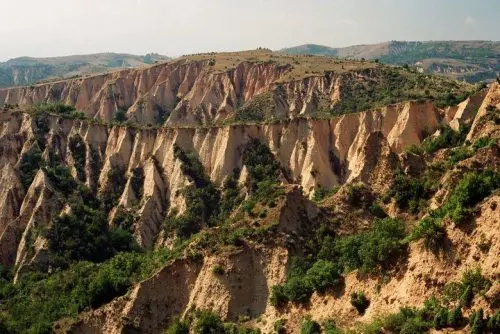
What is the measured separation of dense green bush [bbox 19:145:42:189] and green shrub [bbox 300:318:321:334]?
39.7 meters

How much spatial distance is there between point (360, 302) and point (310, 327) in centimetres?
236

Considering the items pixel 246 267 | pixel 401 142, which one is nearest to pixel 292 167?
pixel 401 142

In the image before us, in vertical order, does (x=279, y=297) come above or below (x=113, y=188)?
above

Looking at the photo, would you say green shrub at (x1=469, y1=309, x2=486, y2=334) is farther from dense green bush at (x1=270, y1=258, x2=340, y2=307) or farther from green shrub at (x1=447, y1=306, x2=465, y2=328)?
dense green bush at (x1=270, y1=258, x2=340, y2=307)

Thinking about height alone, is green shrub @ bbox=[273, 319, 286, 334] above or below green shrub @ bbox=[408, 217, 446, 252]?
below

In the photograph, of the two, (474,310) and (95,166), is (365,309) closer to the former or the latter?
(474,310)

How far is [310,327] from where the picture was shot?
27.0 meters

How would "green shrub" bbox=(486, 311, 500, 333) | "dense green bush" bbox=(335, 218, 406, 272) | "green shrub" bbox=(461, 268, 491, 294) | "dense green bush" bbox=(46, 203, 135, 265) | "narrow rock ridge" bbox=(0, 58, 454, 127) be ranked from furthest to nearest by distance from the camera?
"narrow rock ridge" bbox=(0, 58, 454, 127), "dense green bush" bbox=(46, 203, 135, 265), "dense green bush" bbox=(335, 218, 406, 272), "green shrub" bbox=(461, 268, 491, 294), "green shrub" bbox=(486, 311, 500, 333)

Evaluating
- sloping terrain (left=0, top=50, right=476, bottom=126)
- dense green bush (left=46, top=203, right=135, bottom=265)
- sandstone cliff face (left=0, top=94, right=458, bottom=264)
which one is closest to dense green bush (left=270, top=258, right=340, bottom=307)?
dense green bush (left=46, top=203, right=135, bottom=265)

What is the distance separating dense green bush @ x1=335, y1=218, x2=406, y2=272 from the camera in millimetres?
27062

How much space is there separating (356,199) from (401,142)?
2199 centimetres

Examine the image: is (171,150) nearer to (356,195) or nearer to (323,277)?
(356,195)

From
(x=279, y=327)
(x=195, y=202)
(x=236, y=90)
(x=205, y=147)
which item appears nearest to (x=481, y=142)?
(x=279, y=327)

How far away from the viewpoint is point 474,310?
22125mm
